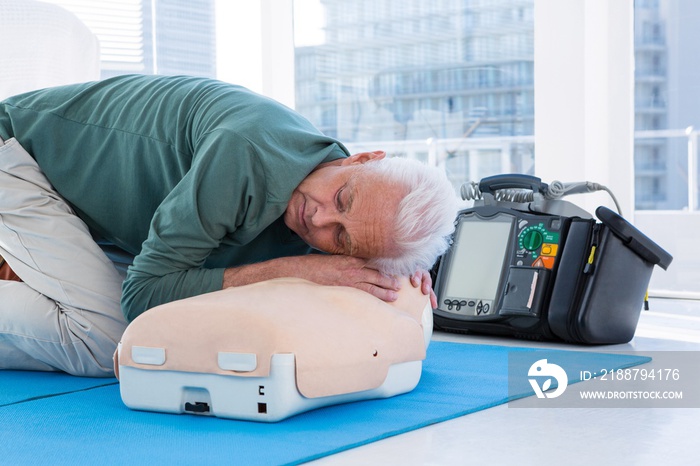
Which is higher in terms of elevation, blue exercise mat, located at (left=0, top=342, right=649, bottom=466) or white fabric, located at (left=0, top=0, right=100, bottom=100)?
white fabric, located at (left=0, top=0, right=100, bottom=100)

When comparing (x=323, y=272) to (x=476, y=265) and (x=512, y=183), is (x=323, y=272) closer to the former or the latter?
(x=476, y=265)

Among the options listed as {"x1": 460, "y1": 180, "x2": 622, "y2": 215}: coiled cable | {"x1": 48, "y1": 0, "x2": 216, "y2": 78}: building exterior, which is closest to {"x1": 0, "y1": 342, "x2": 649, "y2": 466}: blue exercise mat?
{"x1": 460, "y1": 180, "x2": 622, "y2": 215}: coiled cable

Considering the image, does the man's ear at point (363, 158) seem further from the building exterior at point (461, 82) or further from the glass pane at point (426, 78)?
the glass pane at point (426, 78)

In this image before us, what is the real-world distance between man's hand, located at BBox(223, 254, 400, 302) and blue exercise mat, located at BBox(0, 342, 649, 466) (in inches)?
9.1

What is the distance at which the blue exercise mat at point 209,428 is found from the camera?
1.25m

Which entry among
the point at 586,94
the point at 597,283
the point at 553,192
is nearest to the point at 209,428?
the point at 597,283

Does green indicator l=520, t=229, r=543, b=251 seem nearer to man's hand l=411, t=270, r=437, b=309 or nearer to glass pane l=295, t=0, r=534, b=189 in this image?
man's hand l=411, t=270, r=437, b=309

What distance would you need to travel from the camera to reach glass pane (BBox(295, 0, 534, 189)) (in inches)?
156

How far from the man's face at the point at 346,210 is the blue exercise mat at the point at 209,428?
311 mm

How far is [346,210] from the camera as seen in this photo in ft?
5.44

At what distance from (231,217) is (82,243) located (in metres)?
0.52

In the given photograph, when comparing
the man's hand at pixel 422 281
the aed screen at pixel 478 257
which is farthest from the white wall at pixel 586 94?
the man's hand at pixel 422 281

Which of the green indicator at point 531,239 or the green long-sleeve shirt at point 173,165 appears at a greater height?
the green long-sleeve shirt at point 173,165

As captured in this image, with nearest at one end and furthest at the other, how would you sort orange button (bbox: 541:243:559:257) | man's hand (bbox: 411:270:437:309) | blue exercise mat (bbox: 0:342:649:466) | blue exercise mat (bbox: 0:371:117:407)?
blue exercise mat (bbox: 0:342:649:466), blue exercise mat (bbox: 0:371:117:407), man's hand (bbox: 411:270:437:309), orange button (bbox: 541:243:559:257)
